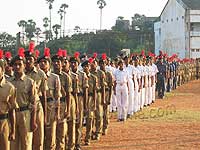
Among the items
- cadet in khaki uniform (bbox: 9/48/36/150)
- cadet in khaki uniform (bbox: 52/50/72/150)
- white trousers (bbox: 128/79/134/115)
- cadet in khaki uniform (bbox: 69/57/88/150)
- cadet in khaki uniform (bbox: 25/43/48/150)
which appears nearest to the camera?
cadet in khaki uniform (bbox: 9/48/36/150)

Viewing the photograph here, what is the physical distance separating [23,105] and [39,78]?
80 centimetres

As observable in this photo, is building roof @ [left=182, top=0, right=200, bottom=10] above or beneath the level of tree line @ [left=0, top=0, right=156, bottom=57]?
above

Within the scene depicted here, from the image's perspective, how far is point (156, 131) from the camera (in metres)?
13.7

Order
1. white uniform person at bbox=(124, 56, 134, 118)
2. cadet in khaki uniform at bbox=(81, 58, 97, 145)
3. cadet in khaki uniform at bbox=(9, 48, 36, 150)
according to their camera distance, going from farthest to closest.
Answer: white uniform person at bbox=(124, 56, 134, 118), cadet in khaki uniform at bbox=(81, 58, 97, 145), cadet in khaki uniform at bbox=(9, 48, 36, 150)

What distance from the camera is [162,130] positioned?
13820mm

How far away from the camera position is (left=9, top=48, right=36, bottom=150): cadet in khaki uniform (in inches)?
307

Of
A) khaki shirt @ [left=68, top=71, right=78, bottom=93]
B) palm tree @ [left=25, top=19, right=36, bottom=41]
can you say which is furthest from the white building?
khaki shirt @ [left=68, top=71, right=78, bottom=93]

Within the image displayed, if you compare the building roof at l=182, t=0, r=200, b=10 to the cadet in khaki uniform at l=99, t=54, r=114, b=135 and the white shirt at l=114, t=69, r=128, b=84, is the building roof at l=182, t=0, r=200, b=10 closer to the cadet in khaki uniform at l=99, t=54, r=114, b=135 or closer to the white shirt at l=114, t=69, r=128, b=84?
the white shirt at l=114, t=69, r=128, b=84

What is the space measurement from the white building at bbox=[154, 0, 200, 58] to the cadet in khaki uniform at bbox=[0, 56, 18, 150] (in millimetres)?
51488

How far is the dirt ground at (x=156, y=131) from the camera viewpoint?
11.5 meters

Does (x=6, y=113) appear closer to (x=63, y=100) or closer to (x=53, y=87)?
(x=53, y=87)

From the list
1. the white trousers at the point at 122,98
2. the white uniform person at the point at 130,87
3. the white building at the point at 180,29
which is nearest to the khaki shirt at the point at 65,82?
the white trousers at the point at 122,98

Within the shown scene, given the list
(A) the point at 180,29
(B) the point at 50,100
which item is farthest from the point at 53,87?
(A) the point at 180,29

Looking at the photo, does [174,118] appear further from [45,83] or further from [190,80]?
[190,80]
